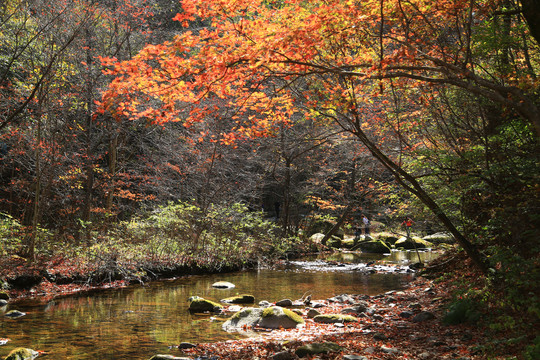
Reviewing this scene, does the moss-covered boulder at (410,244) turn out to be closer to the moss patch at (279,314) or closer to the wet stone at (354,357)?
the moss patch at (279,314)

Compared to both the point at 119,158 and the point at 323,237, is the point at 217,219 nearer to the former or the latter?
the point at 119,158

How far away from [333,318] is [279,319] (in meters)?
1.02

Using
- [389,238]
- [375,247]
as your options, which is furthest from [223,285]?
[389,238]

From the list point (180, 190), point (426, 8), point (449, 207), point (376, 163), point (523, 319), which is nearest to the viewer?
point (523, 319)

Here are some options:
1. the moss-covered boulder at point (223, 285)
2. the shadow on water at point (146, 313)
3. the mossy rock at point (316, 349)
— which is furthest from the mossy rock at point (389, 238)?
the mossy rock at point (316, 349)

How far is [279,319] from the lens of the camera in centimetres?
741

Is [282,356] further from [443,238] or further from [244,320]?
[443,238]

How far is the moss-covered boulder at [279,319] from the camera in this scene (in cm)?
734

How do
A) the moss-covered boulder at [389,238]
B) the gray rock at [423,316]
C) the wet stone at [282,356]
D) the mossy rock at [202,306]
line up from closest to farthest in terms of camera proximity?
the wet stone at [282,356], the gray rock at [423,316], the mossy rock at [202,306], the moss-covered boulder at [389,238]

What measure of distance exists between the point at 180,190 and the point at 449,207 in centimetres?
1164

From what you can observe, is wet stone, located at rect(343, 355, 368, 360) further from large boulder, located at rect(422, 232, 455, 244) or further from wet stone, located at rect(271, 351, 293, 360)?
large boulder, located at rect(422, 232, 455, 244)

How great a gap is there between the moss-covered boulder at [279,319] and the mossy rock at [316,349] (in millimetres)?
2033

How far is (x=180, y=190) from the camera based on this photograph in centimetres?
1712

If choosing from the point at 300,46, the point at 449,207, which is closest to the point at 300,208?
the point at 449,207
